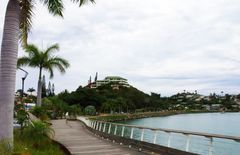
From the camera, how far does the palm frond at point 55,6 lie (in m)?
14.4

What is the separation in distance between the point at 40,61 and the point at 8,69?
68.3 ft

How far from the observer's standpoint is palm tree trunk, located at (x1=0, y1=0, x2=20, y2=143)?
40.0 ft

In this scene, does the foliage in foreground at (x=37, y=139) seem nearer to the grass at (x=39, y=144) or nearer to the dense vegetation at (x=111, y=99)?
the grass at (x=39, y=144)

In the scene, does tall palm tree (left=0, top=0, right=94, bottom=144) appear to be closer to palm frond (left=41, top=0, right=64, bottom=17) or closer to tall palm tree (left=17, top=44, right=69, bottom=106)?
palm frond (left=41, top=0, right=64, bottom=17)

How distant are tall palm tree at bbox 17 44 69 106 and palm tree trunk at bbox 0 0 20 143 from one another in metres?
19.5

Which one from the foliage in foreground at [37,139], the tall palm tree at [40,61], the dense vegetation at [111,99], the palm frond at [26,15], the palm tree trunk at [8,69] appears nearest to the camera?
the palm tree trunk at [8,69]

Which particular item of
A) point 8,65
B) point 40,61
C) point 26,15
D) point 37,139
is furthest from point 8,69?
point 40,61

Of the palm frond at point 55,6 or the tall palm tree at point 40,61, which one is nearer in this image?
the palm frond at point 55,6

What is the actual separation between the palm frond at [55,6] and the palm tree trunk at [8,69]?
159 centimetres

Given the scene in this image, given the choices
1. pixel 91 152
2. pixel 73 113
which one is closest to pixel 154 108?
pixel 73 113

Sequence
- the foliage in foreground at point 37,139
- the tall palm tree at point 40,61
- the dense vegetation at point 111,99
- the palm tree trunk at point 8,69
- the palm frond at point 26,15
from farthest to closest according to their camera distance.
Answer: the dense vegetation at point 111,99, the tall palm tree at point 40,61, the foliage in foreground at point 37,139, the palm frond at point 26,15, the palm tree trunk at point 8,69

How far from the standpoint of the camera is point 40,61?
33.0 meters

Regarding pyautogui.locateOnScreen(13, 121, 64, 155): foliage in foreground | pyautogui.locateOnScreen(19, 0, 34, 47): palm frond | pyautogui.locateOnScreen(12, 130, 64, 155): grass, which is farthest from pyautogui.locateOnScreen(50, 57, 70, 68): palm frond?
pyautogui.locateOnScreen(19, 0, 34, 47): palm frond

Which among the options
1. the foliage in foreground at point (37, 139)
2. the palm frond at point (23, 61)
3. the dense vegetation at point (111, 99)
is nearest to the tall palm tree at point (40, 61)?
the palm frond at point (23, 61)
